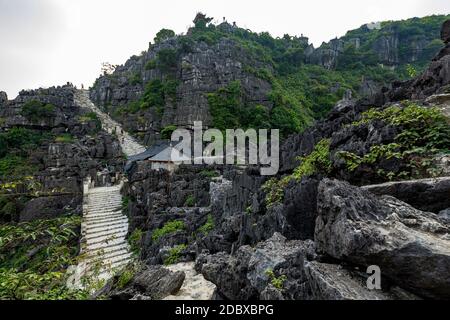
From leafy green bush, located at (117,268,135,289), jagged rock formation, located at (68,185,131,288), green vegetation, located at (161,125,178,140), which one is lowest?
jagged rock formation, located at (68,185,131,288)

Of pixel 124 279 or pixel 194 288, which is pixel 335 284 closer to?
pixel 194 288

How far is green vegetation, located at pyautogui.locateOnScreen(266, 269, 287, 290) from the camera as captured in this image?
3.31 meters

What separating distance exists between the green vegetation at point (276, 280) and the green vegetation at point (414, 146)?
2.89 meters

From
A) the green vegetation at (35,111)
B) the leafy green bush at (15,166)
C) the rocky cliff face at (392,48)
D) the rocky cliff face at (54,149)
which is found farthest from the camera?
the rocky cliff face at (392,48)

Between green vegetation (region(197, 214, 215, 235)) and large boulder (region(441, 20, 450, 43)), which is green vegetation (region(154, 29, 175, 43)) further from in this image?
green vegetation (region(197, 214, 215, 235))

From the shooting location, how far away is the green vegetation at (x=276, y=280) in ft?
10.9

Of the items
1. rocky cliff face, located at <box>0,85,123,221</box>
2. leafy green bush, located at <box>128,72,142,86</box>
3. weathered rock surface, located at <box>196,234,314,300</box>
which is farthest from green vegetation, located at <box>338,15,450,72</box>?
weathered rock surface, located at <box>196,234,314,300</box>

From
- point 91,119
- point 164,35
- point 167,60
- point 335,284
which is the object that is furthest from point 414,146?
point 164,35

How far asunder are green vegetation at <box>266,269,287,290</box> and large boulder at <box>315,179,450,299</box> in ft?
2.11

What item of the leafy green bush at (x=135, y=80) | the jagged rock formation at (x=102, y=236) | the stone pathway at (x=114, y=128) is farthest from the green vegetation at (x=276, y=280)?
the leafy green bush at (x=135, y=80)

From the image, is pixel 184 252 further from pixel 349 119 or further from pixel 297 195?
pixel 349 119

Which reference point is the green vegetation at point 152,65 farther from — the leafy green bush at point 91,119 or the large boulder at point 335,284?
the large boulder at point 335,284

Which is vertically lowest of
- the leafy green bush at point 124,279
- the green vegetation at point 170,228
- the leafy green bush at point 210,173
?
the green vegetation at point 170,228
